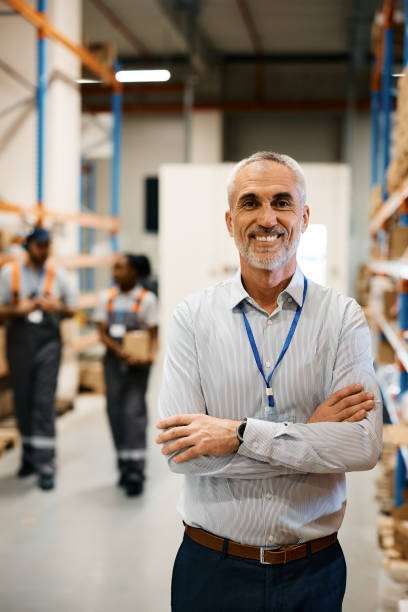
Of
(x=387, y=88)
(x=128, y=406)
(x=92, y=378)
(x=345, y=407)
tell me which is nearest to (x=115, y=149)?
(x=92, y=378)

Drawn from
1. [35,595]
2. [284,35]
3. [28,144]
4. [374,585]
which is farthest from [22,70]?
[284,35]

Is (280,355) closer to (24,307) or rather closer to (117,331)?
(117,331)

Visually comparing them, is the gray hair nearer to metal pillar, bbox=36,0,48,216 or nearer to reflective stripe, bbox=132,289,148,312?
reflective stripe, bbox=132,289,148,312

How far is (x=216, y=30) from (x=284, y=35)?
1.38 m

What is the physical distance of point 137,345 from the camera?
5191 mm

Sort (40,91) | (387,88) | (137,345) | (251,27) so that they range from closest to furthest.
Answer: (137,345) → (387,88) → (40,91) → (251,27)

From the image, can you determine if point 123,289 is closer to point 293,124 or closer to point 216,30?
point 216,30

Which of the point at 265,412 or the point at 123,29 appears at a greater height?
the point at 123,29

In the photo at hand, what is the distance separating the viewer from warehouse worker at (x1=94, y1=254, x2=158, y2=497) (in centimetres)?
539

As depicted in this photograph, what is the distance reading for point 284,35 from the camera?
14.2 metres

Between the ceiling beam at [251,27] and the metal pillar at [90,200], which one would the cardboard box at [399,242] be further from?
the metal pillar at [90,200]

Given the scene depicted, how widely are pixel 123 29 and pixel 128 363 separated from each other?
10.1m

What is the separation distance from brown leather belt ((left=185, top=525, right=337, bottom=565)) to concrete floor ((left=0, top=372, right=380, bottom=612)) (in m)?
1.92

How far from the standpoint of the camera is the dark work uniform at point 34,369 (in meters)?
5.53
